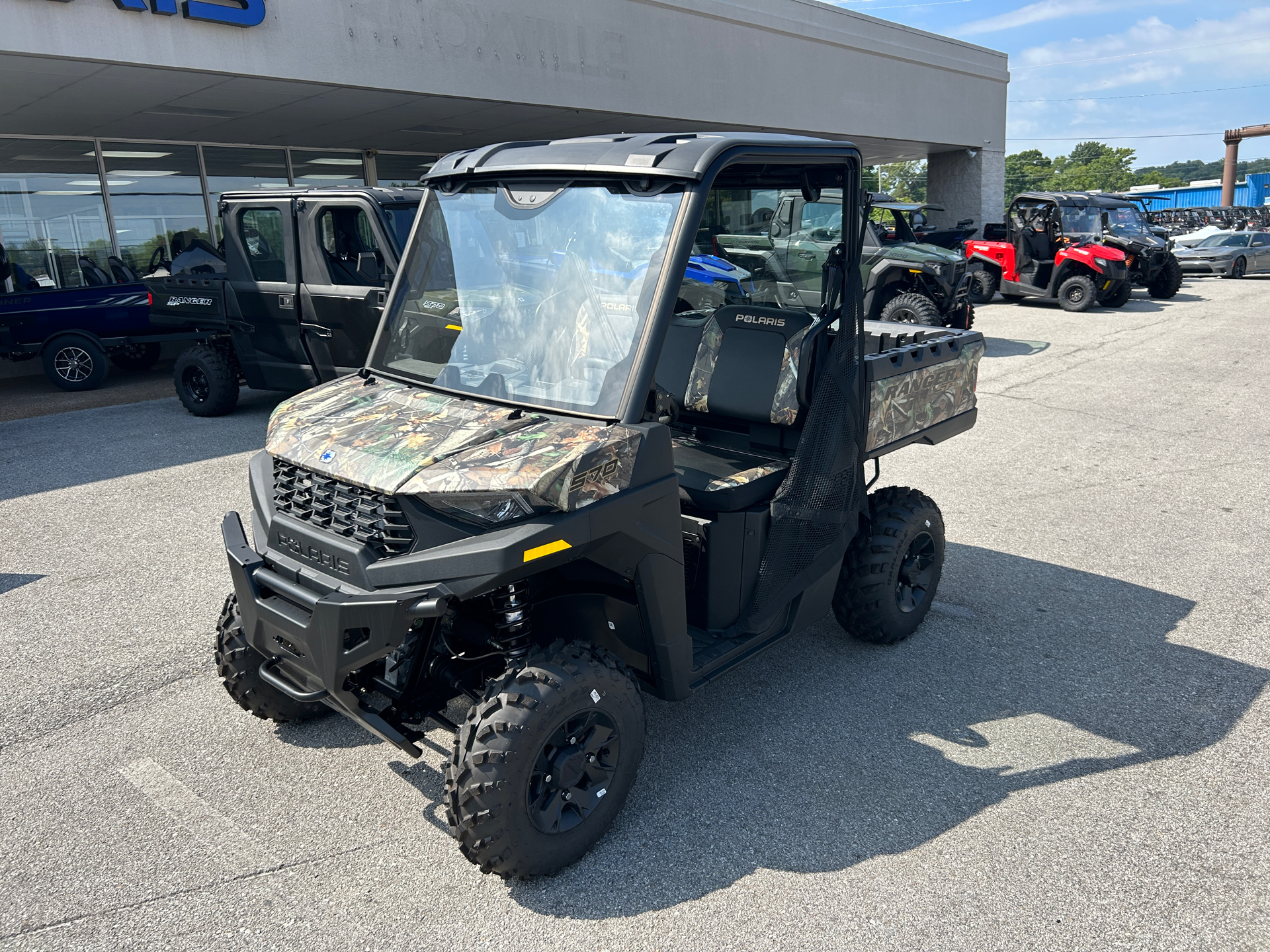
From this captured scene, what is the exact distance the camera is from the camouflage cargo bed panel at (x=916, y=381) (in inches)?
152

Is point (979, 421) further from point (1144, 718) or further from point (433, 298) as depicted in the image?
point (433, 298)

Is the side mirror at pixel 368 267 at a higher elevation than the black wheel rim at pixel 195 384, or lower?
higher

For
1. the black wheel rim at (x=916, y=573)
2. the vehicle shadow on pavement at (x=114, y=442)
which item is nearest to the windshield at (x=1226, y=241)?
the vehicle shadow on pavement at (x=114, y=442)

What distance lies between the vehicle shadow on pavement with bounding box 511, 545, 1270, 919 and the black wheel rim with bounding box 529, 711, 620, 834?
0.20m

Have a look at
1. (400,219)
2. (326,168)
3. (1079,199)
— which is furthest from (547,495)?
(1079,199)

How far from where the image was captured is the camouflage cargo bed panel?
3869 mm

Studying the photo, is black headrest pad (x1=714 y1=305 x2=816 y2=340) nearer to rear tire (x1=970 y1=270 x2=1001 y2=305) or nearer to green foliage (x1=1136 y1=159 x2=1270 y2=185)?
rear tire (x1=970 y1=270 x2=1001 y2=305)

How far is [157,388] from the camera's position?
457 inches

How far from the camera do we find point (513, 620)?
279 cm

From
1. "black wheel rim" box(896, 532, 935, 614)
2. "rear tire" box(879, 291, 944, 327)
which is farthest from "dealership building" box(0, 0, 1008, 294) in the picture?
"black wheel rim" box(896, 532, 935, 614)

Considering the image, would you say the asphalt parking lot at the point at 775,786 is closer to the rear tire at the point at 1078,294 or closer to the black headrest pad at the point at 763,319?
the black headrest pad at the point at 763,319

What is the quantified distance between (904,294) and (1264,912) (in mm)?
10647

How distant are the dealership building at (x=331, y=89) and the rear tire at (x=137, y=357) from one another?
226cm

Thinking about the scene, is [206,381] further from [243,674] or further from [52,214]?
[243,674]
